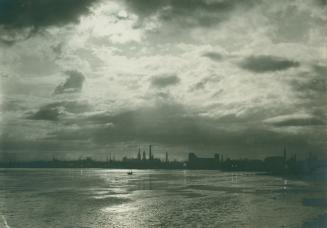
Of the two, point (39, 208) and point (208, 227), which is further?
point (39, 208)

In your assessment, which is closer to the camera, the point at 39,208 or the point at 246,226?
the point at 246,226

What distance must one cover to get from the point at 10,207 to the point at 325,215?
39726 millimetres

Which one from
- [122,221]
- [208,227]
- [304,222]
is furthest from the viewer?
[122,221]

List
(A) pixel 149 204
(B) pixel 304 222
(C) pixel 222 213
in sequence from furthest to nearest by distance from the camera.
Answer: (A) pixel 149 204, (C) pixel 222 213, (B) pixel 304 222

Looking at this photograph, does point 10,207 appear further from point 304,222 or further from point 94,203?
point 304,222

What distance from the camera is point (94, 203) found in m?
62.7

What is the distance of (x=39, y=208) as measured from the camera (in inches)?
2170

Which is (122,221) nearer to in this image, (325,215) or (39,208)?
(39,208)

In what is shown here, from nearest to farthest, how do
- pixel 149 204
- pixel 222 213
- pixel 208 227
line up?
pixel 208 227 < pixel 222 213 < pixel 149 204

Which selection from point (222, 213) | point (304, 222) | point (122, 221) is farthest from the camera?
point (222, 213)

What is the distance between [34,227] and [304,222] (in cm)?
2666

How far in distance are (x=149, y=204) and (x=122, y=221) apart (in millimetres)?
16569

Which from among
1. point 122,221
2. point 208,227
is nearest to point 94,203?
point 122,221

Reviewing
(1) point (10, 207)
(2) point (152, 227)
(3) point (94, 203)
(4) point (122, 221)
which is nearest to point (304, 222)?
(2) point (152, 227)
